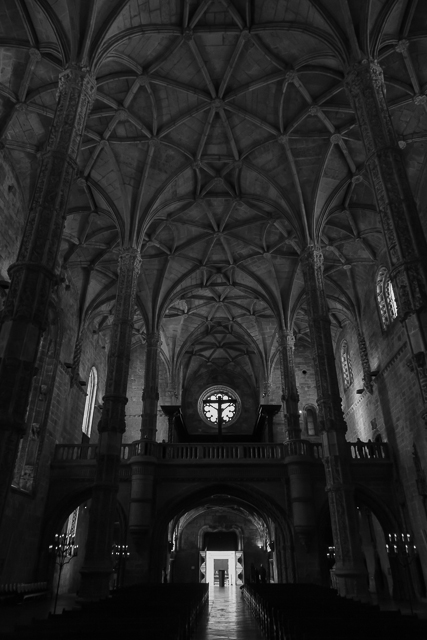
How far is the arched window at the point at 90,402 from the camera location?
29458 millimetres

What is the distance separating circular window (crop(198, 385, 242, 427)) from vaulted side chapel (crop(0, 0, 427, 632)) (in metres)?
5.43

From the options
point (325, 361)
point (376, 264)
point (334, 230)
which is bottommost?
point (325, 361)

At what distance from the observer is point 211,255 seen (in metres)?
29.3

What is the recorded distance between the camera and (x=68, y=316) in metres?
26.1

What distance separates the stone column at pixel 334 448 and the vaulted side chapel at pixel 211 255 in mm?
77

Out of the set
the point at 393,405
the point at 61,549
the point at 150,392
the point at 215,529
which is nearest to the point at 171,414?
the point at 150,392

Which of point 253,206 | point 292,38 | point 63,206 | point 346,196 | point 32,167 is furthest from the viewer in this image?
point 253,206

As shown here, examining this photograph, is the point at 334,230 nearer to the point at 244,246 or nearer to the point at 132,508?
the point at 244,246

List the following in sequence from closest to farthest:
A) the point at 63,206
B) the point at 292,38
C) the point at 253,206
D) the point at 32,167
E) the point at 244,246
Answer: the point at 63,206 < the point at 292,38 < the point at 32,167 < the point at 253,206 < the point at 244,246

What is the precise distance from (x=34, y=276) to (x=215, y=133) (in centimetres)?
1496

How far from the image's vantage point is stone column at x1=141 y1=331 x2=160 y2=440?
2417 centimetres

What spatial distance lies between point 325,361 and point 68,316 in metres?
15.3

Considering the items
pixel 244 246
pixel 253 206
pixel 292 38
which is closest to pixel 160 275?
pixel 244 246

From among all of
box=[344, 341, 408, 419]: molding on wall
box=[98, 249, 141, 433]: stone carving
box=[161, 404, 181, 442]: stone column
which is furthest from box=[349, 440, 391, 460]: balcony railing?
box=[98, 249, 141, 433]: stone carving
